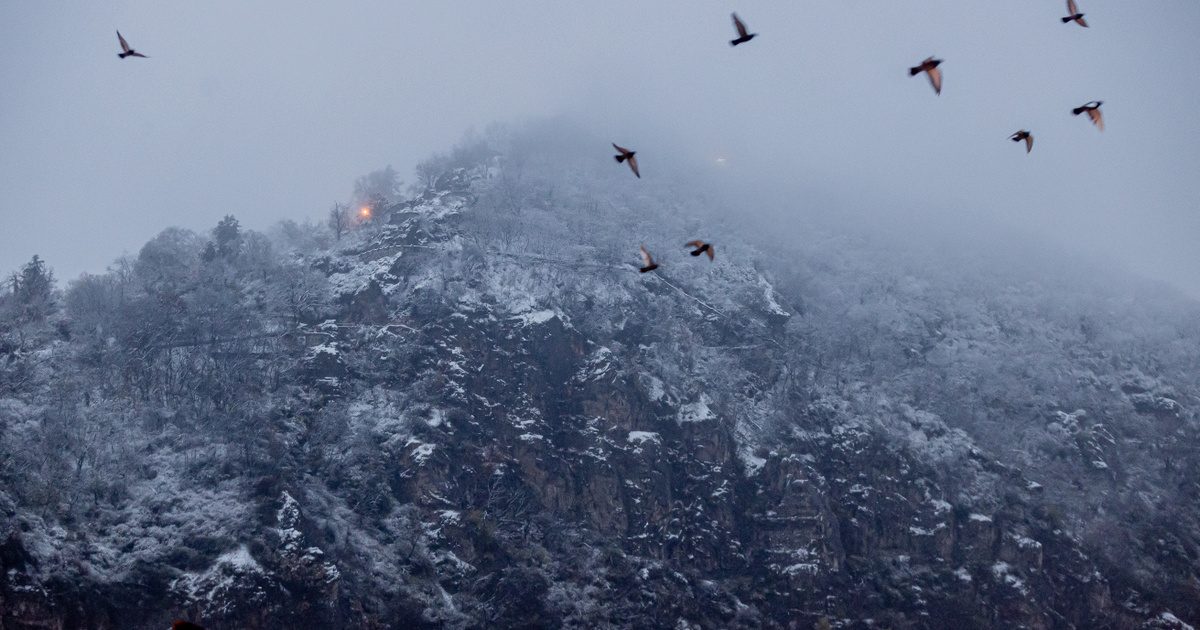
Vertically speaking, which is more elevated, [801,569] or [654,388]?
[654,388]

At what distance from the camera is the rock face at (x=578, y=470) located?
46.5 m

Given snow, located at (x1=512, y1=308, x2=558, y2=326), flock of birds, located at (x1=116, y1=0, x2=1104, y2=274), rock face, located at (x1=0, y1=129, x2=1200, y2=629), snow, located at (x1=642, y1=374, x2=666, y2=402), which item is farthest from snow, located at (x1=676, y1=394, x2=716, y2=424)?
flock of birds, located at (x1=116, y1=0, x2=1104, y2=274)

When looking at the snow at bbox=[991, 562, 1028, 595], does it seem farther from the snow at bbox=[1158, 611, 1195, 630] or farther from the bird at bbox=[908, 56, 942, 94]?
the bird at bbox=[908, 56, 942, 94]

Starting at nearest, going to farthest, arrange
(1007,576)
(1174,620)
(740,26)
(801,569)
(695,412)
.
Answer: (740,26) → (1174,620) → (801,569) → (1007,576) → (695,412)

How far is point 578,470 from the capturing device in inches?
2296

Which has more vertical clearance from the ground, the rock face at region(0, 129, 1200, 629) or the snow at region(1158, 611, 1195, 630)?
the rock face at region(0, 129, 1200, 629)

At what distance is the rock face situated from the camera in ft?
152

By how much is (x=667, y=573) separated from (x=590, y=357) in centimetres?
1894

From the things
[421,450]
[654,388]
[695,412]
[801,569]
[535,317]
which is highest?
[535,317]

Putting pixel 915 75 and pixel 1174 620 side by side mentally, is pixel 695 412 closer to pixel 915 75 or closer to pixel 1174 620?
pixel 1174 620

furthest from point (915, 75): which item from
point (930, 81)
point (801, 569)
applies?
point (801, 569)

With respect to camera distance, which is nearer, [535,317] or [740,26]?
[740,26]

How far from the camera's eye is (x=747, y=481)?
60219mm

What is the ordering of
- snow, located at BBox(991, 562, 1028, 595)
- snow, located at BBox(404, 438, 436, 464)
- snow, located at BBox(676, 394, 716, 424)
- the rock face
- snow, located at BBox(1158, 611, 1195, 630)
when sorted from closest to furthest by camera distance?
the rock face
snow, located at BBox(1158, 611, 1195, 630)
snow, located at BBox(991, 562, 1028, 595)
snow, located at BBox(404, 438, 436, 464)
snow, located at BBox(676, 394, 716, 424)
